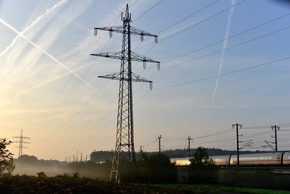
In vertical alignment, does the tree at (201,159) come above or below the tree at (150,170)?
above

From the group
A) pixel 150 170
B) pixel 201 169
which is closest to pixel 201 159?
pixel 201 169

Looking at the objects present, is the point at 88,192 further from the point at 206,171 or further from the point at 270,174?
the point at 206,171

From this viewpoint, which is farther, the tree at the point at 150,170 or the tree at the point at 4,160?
the tree at the point at 150,170

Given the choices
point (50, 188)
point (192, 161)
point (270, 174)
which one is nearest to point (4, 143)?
point (50, 188)

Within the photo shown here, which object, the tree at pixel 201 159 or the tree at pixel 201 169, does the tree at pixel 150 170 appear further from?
the tree at pixel 201 159

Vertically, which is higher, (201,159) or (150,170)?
(201,159)

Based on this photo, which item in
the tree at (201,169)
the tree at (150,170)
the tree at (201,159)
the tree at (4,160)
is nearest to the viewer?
the tree at (4,160)

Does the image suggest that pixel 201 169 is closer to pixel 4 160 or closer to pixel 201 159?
pixel 201 159

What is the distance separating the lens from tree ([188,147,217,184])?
60.0m

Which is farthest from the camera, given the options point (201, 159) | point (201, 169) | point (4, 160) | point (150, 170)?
point (201, 159)

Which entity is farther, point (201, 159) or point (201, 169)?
point (201, 159)

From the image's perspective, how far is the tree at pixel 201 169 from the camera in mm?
59972

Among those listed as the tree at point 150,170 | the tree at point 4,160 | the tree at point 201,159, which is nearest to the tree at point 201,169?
the tree at point 201,159

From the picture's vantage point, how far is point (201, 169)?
6109 cm
